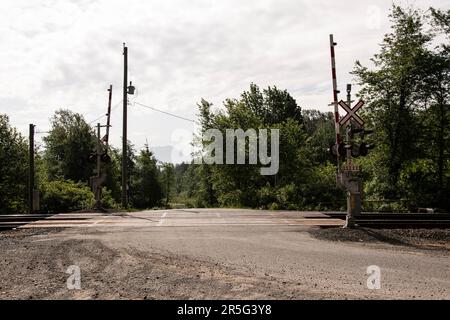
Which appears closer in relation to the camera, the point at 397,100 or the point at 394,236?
the point at 394,236

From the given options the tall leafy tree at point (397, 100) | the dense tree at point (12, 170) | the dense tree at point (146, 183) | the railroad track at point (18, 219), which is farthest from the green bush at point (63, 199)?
the dense tree at point (146, 183)

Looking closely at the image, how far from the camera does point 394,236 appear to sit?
12.7 metres

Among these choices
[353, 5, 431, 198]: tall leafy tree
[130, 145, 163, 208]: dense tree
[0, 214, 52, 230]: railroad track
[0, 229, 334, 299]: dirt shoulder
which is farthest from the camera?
[130, 145, 163, 208]: dense tree

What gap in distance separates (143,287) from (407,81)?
26.0 m

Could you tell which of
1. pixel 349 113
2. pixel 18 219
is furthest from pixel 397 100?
pixel 18 219

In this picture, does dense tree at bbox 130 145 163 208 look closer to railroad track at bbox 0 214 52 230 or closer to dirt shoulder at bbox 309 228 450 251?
railroad track at bbox 0 214 52 230

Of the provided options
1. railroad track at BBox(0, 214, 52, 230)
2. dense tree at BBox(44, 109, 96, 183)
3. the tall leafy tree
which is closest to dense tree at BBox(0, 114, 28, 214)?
dense tree at BBox(44, 109, 96, 183)

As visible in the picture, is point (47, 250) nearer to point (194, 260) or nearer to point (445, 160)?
point (194, 260)

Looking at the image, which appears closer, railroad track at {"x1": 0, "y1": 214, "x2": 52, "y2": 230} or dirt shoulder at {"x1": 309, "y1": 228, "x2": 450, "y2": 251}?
dirt shoulder at {"x1": 309, "y1": 228, "x2": 450, "y2": 251}

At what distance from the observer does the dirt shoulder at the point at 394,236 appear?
11812 millimetres

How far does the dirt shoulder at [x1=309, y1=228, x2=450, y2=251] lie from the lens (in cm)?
1181

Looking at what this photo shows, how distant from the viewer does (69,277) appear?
7520 mm

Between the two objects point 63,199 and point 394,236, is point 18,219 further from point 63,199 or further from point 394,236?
point 63,199
